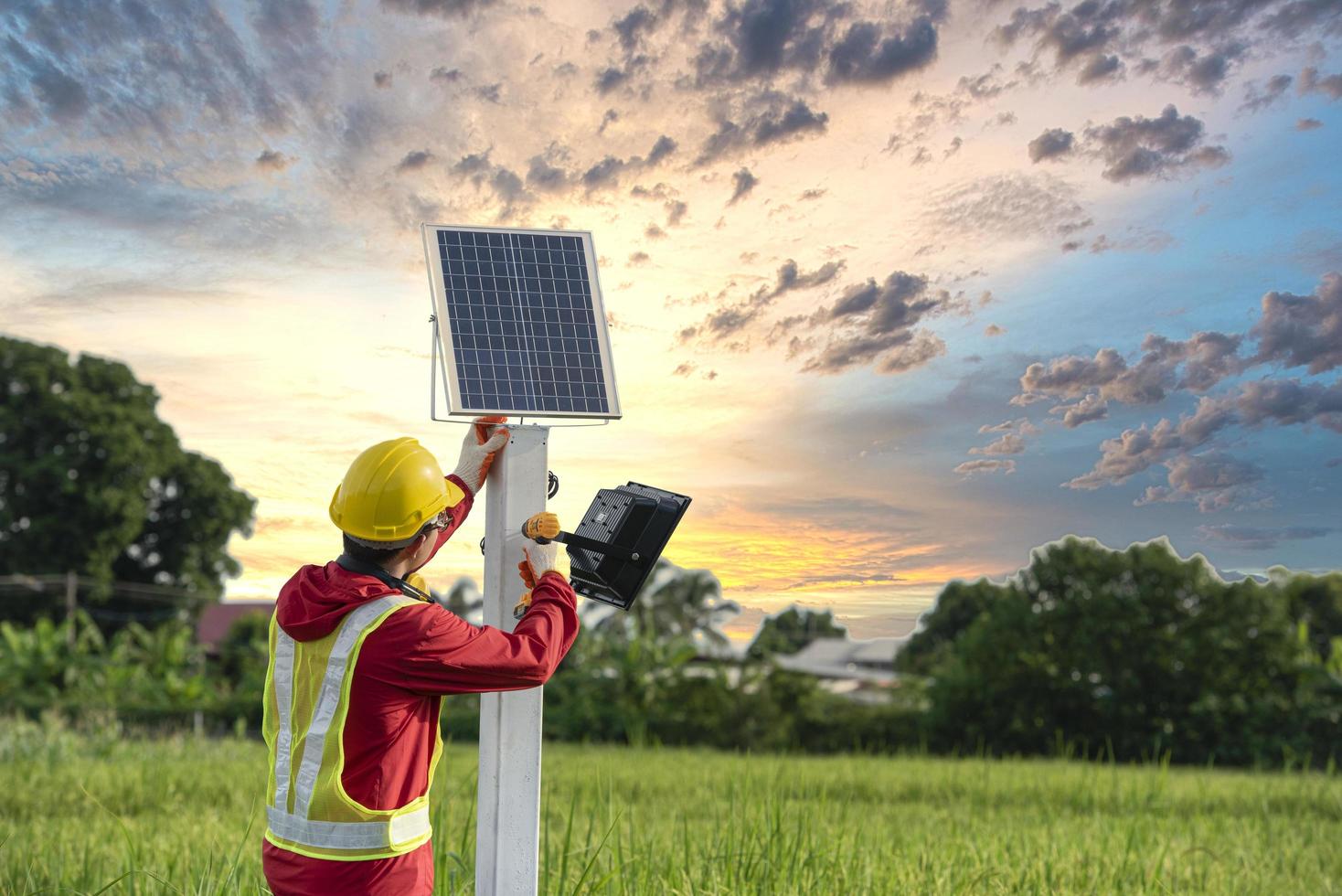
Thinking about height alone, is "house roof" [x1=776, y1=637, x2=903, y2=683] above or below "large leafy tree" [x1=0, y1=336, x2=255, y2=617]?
below

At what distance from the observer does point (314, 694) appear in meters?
3.17

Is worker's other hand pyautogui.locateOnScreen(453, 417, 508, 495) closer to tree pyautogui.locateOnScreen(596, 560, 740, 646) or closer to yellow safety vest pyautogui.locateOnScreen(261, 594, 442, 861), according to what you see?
yellow safety vest pyautogui.locateOnScreen(261, 594, 442, 861)

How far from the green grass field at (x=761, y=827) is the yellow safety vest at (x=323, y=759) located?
1.12 metres

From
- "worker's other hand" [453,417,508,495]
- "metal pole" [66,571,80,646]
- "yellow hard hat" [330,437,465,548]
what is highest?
"metal pole" [66,571,80,646]

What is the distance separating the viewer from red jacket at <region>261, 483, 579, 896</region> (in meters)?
3.08

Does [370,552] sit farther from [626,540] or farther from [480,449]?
[626,540]

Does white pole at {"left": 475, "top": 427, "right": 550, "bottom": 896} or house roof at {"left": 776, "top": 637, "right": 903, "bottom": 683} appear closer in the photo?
white pole at {"left": 475, "top": 427, "right": 550, "bottom": 896}

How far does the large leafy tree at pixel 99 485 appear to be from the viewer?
3275 centimetres

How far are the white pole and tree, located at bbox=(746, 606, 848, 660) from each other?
13.0 metres

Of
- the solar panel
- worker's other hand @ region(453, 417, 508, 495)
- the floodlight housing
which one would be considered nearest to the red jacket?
the floodlight housing

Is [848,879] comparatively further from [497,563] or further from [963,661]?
[963,661]

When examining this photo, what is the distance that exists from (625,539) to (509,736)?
2.60 feet

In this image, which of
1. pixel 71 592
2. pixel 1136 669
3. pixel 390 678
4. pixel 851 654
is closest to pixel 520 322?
pixel 390 678

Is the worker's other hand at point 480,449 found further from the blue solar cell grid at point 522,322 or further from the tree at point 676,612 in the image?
the tree at point 676,612
